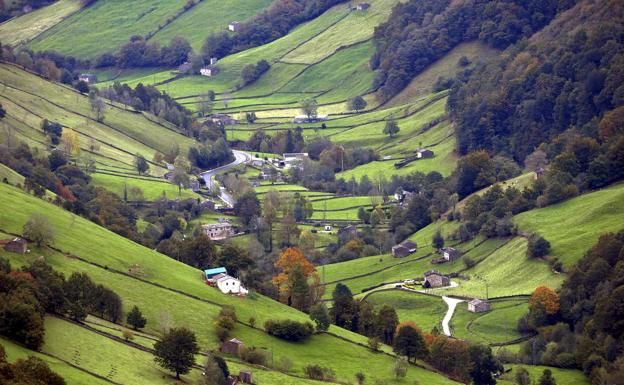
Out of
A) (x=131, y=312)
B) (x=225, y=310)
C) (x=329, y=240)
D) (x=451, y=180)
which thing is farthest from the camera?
(x=451, y=180)

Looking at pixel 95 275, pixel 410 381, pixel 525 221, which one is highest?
pixel 525 221

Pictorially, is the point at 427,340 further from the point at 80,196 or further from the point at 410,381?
the point at 80,196

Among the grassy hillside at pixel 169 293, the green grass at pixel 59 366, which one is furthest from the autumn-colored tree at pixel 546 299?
the green grass at pixel 59 366

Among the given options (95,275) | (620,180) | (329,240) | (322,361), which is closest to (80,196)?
(329,240)

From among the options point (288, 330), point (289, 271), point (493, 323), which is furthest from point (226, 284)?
point (493, 323)

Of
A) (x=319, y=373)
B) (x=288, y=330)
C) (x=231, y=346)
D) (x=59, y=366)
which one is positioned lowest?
(x=319, y=373)

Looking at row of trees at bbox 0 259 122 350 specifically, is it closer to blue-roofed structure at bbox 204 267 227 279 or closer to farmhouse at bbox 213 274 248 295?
farmhouse at bbox 213 274 248 295

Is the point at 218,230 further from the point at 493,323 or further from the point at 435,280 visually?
the point at 493,323
